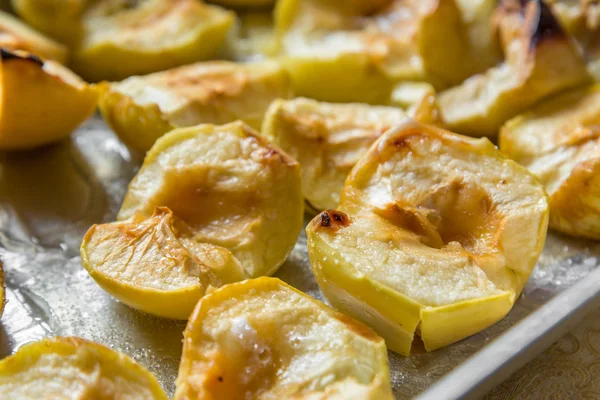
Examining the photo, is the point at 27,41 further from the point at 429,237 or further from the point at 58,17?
the point at 429,237

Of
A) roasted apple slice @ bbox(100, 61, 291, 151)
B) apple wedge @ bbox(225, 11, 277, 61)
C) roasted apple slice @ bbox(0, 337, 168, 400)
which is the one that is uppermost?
roasted apple slice @ bbox(100, 61, 291, 151)

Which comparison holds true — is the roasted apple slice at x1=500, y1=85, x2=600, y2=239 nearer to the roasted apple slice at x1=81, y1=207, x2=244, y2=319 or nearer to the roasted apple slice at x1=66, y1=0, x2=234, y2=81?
the roasted apple slice at x1=81, y1=207, x2=244, y2=319

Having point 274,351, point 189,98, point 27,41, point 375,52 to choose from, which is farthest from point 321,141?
point 27,41

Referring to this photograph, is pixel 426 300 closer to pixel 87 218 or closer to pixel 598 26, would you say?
pixel 87 218

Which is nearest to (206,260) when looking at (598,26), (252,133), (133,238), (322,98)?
(133,238)

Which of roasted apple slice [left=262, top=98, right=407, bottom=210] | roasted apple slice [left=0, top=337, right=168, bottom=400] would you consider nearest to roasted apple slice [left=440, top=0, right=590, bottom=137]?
roasted apple slice [left=262, top=98, right=407, bottom=210]
